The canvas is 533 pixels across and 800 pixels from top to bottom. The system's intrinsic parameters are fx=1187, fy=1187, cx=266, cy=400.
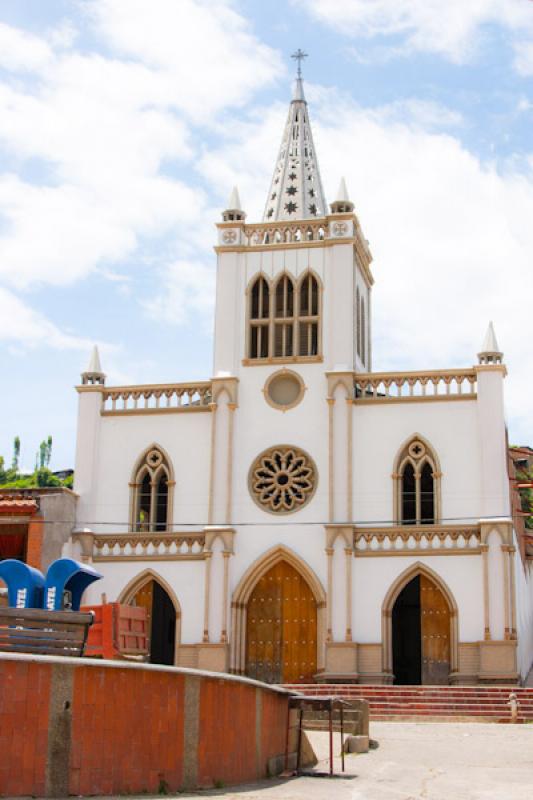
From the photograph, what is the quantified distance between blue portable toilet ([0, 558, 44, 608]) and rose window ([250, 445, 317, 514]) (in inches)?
628

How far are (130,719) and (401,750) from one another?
8309 mm

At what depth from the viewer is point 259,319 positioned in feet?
114

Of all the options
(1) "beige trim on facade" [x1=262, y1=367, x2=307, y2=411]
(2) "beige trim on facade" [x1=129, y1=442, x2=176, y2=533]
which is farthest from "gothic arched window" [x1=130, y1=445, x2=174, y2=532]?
(1) "beige trim on facade" [x1=262, y1=367, x2=307, y2=411]

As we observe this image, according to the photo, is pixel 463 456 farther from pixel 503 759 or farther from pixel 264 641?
pixel 503 759

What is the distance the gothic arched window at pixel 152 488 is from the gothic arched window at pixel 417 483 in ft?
21.1

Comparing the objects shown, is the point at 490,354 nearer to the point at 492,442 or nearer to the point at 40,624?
the point at 492,442

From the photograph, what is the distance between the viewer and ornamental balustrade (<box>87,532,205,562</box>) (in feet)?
107

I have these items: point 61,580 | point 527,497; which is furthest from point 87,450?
point 527,497

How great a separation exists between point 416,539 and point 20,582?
16255 mm

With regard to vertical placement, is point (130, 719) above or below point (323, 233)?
below

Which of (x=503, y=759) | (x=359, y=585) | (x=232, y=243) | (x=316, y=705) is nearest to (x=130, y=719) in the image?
(x=316, y=705)

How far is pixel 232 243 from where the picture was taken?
35.3 m

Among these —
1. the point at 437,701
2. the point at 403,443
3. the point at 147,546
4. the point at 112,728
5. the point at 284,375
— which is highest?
the point at 284,375

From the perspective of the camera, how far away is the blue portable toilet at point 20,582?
17.0 meters
